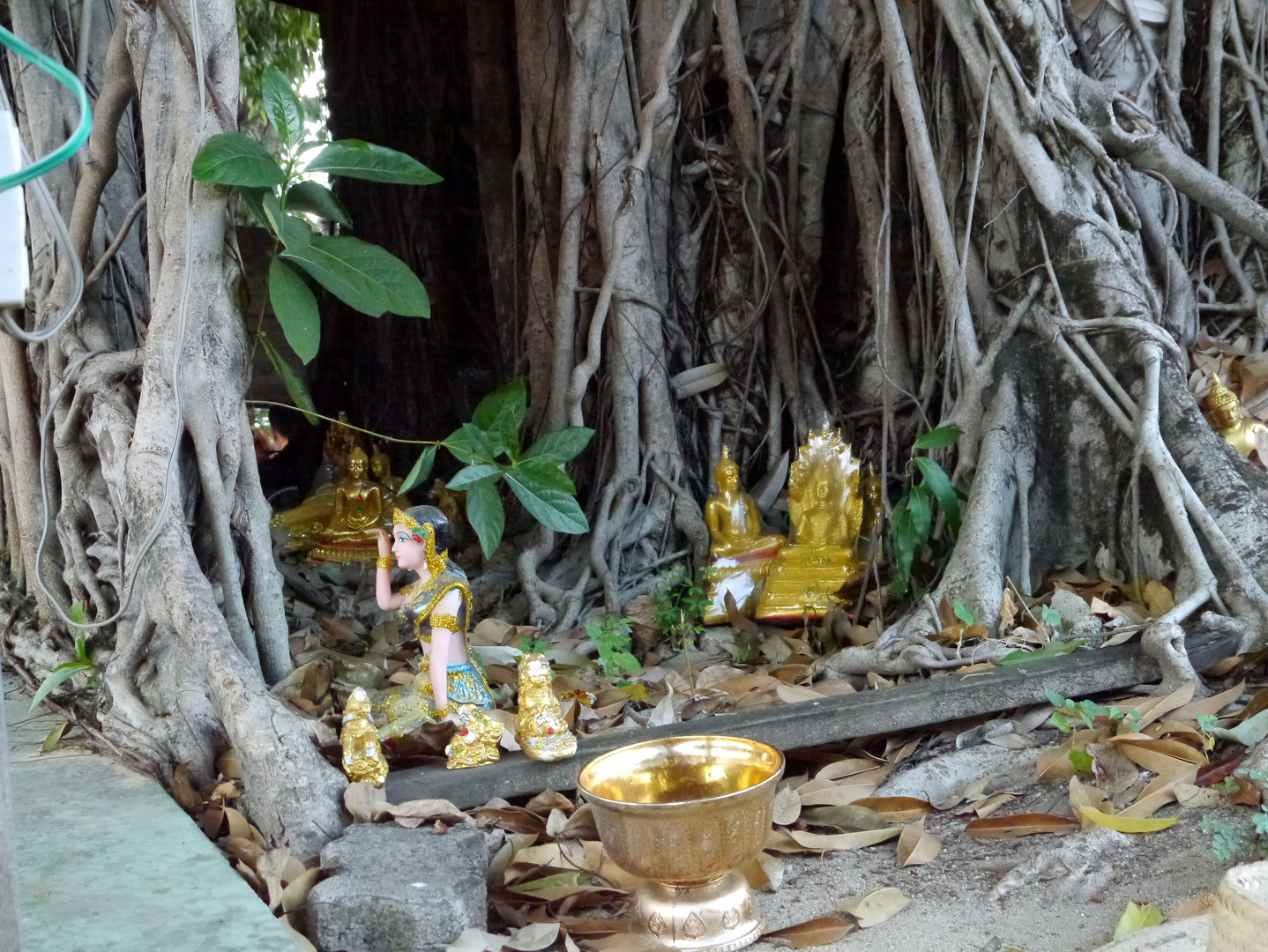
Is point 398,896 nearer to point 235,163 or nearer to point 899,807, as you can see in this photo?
point 899,807

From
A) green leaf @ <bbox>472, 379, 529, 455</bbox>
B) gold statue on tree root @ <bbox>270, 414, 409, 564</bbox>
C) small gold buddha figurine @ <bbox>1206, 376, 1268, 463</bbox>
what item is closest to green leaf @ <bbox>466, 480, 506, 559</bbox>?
green leaf @ <bbox>472, 379, 529, 455</bbox>

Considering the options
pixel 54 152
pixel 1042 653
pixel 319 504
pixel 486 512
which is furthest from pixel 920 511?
pixel 319 504

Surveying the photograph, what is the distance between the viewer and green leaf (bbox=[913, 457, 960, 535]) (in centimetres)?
260

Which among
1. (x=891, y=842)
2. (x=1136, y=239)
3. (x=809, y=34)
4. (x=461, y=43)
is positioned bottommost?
(x=891, y=842)

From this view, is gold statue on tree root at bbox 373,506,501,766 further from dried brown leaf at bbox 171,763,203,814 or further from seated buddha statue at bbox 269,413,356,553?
seated buddha statue at bbox 269,413,356,553

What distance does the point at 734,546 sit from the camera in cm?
311

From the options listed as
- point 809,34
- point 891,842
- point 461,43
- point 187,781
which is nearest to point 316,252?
point 187,781

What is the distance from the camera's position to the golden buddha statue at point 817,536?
2.91m

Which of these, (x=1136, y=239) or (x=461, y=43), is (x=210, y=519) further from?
(x=461, y=43)

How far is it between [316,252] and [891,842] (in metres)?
1.51

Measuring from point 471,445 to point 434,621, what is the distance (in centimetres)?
67

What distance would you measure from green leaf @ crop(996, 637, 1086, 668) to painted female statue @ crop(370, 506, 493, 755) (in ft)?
3.11

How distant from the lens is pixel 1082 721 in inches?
76.5

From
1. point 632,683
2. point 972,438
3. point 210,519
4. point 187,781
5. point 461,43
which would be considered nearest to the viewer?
point 187,781
